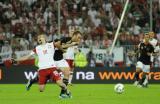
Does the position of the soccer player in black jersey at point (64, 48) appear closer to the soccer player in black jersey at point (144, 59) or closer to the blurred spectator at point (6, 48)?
the soccer player in black jersey at point (144, 59)

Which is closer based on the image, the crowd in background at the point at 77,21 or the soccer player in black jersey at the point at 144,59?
the soccer player in black jersey at the point at 144,59

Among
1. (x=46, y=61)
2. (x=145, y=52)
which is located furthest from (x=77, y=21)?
(x=46, y=61)

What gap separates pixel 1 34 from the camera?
32219 mm

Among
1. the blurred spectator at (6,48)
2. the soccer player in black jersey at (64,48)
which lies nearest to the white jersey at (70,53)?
the blurred spectator at (6,48)

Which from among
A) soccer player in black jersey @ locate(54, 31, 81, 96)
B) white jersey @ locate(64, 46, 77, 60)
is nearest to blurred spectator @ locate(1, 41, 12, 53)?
white jersey @ locate(64, 46, 77, 60)

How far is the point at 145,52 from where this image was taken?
28.3 m

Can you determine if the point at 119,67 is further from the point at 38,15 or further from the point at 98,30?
the point at 38,15

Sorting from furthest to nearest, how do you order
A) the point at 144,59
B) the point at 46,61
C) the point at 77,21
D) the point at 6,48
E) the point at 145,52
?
the point at 77,21 → the point at 6,48 → the point at 144,59 → the point at 145,52 → the point at 46,61

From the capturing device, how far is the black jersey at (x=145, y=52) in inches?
1109

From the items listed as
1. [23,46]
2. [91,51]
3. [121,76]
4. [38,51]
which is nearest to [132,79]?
[121,76]

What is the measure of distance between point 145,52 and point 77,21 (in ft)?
25.8

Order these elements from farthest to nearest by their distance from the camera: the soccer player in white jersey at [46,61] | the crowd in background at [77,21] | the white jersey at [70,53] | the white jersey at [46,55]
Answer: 1. the crowd in background at [77,21]
2. the white jersey at [70,53]
3. the white jersey at [46,55]
4. the soccer player in white jersey at [46,61]

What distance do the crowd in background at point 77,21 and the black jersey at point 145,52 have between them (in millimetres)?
3919

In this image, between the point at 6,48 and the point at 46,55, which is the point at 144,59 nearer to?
the point at 6,48
